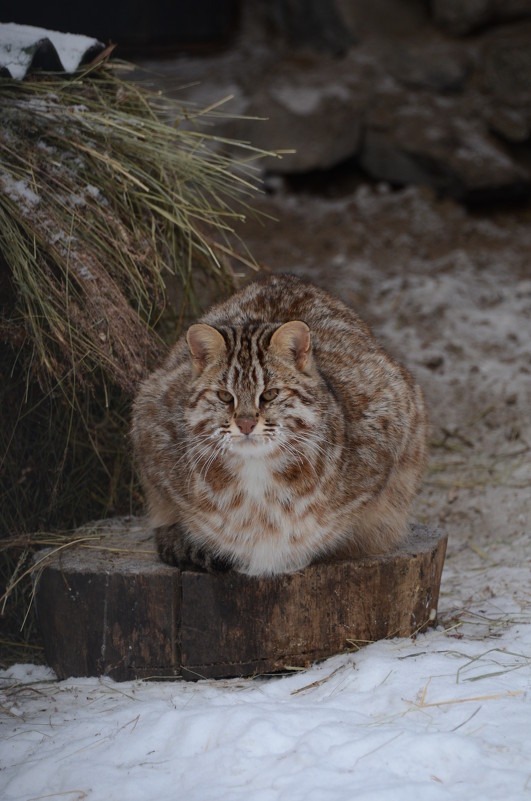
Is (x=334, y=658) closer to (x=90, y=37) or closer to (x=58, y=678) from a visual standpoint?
(x=58, y=678)

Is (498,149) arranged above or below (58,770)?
above

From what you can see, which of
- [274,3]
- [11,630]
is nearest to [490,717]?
[11,630]

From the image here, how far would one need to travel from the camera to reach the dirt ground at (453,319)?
542cm

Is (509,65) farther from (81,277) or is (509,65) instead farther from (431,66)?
(81,277)

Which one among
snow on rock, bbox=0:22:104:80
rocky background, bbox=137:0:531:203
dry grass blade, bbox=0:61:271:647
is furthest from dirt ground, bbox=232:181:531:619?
snow on rock, bbox=0:22:104:80

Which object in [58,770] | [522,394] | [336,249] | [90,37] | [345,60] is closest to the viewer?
[58,770]

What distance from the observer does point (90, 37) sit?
494 centimetres

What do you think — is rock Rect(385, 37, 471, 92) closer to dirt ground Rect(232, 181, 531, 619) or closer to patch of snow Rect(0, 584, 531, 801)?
dirt ground Rect(232, 181, 531, 619)

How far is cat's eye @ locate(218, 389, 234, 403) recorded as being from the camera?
3.60 m

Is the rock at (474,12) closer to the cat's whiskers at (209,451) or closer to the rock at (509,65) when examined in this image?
the rock at (509,65)

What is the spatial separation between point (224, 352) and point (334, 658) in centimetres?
127

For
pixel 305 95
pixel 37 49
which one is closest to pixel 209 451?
pixel 37 49

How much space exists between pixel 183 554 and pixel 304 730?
932mm

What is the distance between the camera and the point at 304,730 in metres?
3.36
